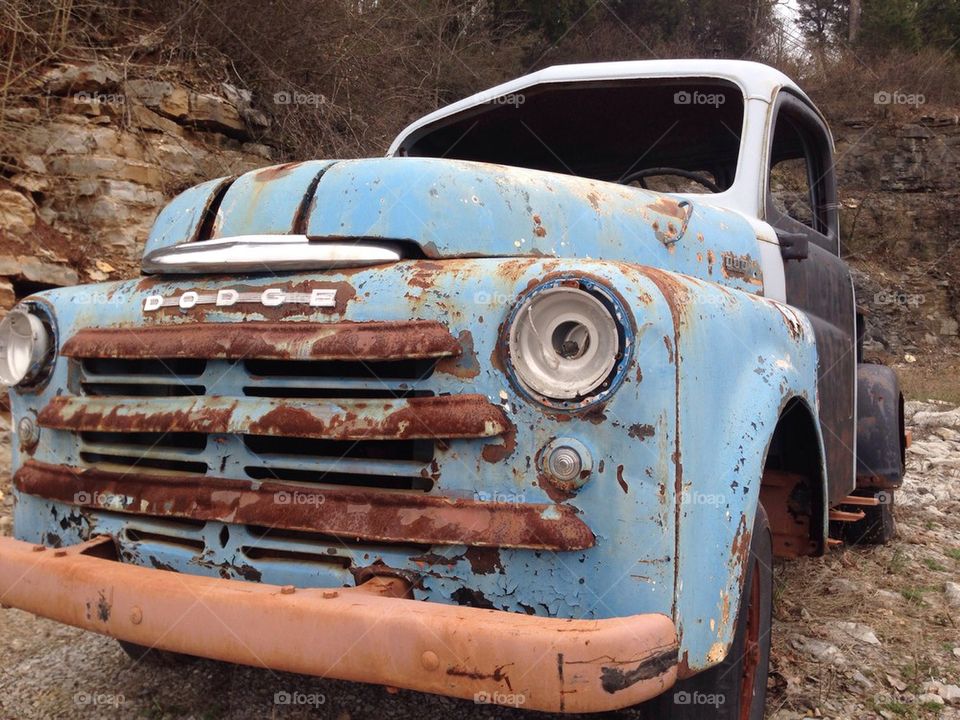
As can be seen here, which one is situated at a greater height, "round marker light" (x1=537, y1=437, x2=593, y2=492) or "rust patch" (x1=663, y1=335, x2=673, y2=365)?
"rust patch" (x1=663, y1=335, x2=673, y2=365)

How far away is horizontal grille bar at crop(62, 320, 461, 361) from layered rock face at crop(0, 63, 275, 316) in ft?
13.8

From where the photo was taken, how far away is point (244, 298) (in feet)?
6.55

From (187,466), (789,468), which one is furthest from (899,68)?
(187,466)

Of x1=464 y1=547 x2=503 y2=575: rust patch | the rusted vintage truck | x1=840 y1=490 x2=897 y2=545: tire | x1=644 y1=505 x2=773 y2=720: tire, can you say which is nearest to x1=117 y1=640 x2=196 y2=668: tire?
the rusted vintage truck

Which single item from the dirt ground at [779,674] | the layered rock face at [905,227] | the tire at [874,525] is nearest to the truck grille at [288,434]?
the dirt ground at [779,674]

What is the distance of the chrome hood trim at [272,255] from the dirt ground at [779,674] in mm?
1238

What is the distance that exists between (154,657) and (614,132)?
2463 millimetres

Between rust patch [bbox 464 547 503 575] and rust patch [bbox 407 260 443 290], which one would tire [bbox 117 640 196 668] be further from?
rust patch [bbox 407 260 443 290]

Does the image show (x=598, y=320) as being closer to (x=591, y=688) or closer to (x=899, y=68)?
(x=591, y=688)

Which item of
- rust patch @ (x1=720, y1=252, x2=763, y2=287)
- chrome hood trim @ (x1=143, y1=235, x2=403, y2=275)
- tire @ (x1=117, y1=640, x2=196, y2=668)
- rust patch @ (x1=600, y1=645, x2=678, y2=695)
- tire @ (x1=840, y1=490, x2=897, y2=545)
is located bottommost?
tire @ (x1=840, y1=490, x2=897, y2=545)

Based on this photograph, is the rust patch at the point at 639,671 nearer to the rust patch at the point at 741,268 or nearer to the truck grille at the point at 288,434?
the truck grille at the point at 288,434

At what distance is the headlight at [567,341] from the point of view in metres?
1.64

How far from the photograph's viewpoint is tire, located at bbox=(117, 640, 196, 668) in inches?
107

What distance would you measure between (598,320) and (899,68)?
67.7 ft
